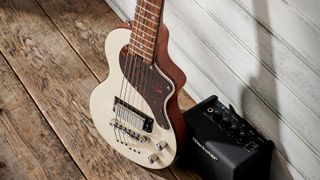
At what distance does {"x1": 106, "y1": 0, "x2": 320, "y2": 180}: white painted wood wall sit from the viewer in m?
1.20

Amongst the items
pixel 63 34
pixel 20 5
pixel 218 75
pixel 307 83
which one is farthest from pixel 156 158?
pixel 20 5

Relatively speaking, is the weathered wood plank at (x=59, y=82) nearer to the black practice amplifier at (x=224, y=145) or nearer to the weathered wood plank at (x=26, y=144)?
the weathered wood plank at (x=26, y=144)

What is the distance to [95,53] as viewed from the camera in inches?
77.6

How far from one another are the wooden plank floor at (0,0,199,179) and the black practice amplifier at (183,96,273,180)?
0.16 meters

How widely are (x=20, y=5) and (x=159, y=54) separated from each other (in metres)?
1.01

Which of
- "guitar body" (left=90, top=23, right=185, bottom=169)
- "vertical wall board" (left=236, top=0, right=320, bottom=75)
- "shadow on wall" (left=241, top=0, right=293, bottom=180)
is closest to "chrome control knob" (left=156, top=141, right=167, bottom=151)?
"guitar body" (left=90, top=23, right=185, bottom=169)

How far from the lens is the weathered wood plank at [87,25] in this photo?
1954 mm

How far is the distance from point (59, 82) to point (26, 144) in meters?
0.28

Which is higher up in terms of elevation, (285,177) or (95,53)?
(285,177)

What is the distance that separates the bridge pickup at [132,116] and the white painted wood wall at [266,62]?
271mm

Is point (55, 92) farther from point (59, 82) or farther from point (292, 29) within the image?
point (292, 29)

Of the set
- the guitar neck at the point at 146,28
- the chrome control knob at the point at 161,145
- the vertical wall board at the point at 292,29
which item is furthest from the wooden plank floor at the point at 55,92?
the vertical wall board at the point at 292,29

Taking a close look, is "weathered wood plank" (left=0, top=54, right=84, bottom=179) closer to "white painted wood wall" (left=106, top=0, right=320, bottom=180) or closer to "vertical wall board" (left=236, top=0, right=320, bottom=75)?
"white painted wood wall" (left=106, top=0, right=320, bottom=180)

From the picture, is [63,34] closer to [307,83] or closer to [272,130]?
→ [272,130]
